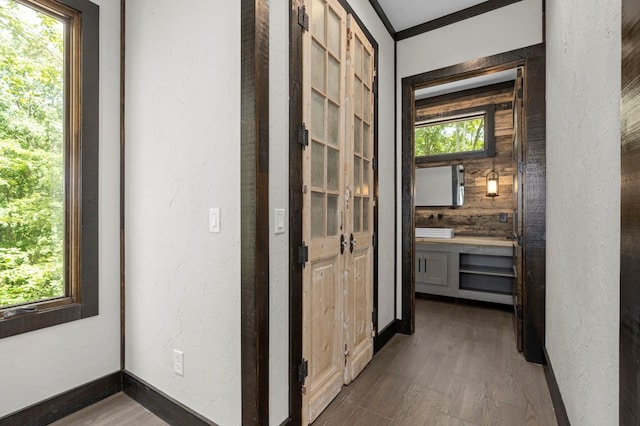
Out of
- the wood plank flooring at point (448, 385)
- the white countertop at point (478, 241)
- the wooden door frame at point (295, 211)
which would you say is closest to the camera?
the wooden door frame at point (295, 211)

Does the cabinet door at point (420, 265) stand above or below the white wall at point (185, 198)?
below

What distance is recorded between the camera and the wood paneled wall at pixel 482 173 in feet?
13.7

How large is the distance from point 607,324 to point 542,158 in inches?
71.1

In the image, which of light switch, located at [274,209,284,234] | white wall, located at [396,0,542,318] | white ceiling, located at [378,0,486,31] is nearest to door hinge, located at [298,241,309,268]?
light switch, located at [274,209,284,234]

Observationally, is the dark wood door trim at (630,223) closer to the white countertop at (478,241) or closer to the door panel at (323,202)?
the door panel at (323,202)

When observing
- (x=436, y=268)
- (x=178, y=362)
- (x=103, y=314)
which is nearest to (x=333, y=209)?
(x=178, y=362)

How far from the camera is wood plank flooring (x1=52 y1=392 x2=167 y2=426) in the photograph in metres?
1.78

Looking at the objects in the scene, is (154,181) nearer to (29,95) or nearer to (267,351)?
(29,95)

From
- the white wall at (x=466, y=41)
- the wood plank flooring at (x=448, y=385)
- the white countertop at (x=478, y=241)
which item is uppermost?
the white wall at (x=466, y=41)

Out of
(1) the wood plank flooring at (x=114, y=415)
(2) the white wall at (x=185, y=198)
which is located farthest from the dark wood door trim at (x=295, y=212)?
(1) the wood plank flooring at (x=114, y=415)

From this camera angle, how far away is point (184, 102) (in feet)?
5.67

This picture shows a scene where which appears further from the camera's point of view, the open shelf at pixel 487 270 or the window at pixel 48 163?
the open shelf at pixel 487 270

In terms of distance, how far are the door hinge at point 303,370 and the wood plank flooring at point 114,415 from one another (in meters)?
0.83

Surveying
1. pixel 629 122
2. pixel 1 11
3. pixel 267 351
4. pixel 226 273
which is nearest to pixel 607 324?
pixel 629 122
